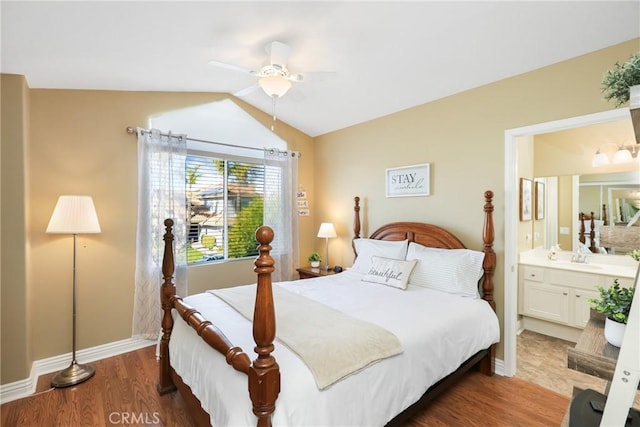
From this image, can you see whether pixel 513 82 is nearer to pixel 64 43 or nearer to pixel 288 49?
pixel 288 49

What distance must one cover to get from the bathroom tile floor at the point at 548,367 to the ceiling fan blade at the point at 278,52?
3398mm

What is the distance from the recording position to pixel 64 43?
2.08 metres

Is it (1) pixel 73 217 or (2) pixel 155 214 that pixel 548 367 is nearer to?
(2) pixel 155 214

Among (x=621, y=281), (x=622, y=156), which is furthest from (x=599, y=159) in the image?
(x=621, y=281)

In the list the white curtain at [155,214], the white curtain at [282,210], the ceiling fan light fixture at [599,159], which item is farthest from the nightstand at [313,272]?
the ceiling fan light fixture at [599,159]

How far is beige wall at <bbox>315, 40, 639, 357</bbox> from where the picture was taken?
2.35m

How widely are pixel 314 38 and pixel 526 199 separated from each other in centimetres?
315

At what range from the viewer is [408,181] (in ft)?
11.2

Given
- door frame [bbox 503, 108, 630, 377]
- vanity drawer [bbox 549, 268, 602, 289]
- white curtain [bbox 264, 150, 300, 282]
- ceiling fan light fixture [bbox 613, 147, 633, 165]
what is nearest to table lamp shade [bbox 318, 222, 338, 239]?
white curtain [bbox 264, 150, 300, 282]

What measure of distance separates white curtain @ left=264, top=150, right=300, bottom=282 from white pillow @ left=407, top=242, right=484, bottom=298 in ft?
6.04

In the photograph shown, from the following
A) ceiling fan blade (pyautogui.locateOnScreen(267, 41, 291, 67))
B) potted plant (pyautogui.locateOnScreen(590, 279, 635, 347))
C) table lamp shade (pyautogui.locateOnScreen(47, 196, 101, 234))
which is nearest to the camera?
potted plant (pyautogui.locateOnScreen(590, 279, 635, 347))

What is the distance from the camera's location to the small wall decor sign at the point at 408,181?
326 cm

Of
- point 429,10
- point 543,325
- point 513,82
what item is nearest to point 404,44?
point 429,10

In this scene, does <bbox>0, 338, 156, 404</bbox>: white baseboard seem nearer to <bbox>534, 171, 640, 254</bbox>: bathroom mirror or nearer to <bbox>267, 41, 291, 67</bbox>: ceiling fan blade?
<bbox>267, 41, 291, 67</bbox>: ceiling fan blade
